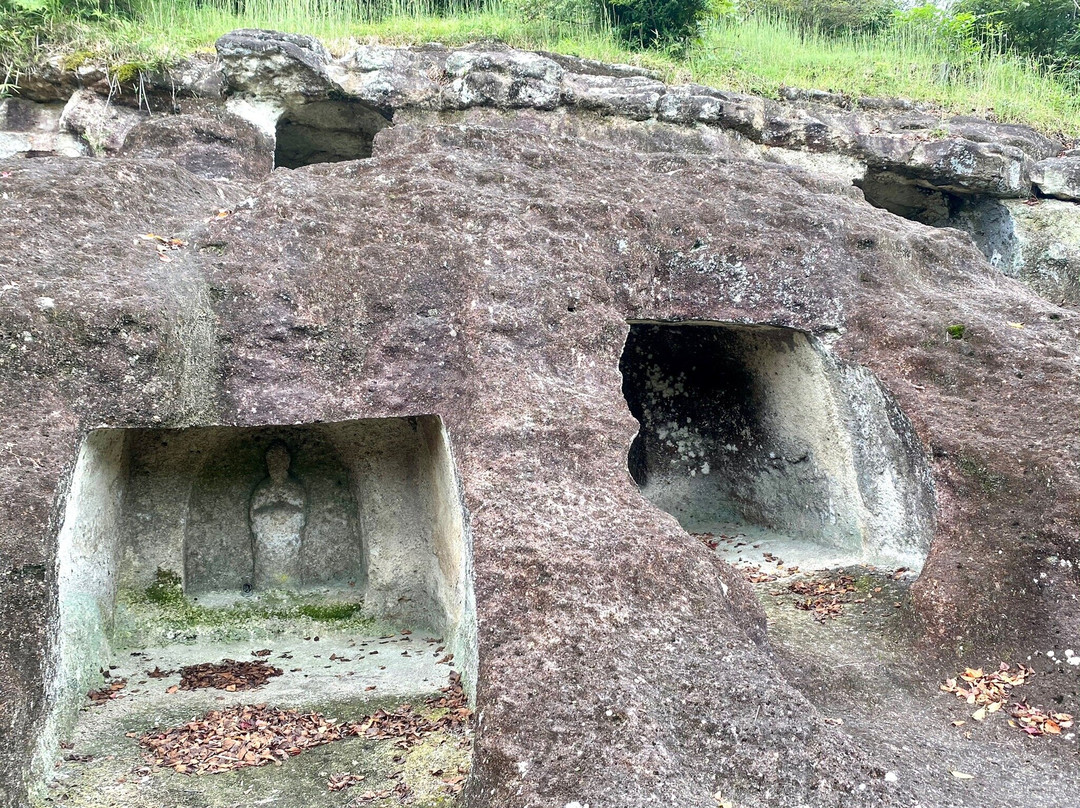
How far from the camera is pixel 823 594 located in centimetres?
570

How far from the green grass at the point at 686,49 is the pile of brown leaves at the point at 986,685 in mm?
7410

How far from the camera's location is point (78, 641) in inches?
186

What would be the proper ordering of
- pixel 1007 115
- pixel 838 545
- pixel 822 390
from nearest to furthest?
pixel 822 390
pixel 838 545
pixel 1007 115

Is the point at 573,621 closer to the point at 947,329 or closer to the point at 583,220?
the point at 583,220

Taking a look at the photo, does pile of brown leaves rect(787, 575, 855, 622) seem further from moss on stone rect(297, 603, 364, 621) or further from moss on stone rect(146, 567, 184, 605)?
moss on stone rect(146, 567, 184, 605)

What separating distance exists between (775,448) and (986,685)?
115 inches

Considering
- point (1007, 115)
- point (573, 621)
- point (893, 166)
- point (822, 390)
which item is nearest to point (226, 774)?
point (573, 621)

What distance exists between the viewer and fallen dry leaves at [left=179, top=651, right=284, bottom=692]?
17.4 feet

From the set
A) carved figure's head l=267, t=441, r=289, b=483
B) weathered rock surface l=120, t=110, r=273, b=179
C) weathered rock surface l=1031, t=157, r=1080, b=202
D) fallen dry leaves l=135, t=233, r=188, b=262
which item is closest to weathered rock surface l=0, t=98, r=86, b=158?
weathered rock surface l=120, t=110, r=273, b=179

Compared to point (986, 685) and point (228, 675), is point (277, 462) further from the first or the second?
point (986, 685)

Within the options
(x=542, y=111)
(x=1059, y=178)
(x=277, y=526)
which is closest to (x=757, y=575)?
(x=277, y=526)

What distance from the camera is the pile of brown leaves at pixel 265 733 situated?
4.30 metres

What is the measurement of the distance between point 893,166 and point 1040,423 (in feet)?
17.3

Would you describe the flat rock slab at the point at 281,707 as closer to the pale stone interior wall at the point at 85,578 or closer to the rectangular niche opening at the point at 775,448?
the pale stone interior wall at the point at 85,578
